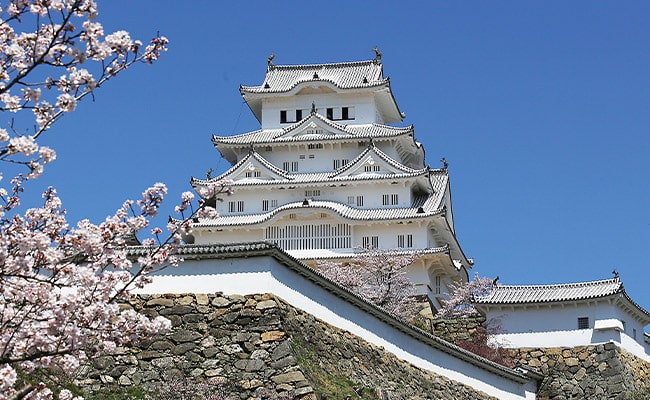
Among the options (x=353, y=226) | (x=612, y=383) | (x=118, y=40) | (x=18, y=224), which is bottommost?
(x=18, y=224)

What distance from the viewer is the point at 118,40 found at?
843 centimetres

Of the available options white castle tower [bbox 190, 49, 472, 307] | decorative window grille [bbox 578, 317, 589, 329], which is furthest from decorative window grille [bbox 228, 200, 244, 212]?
decorative window grille [bbox 578, 317, 589, 329]

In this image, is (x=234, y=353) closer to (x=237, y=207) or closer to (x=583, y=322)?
(x=583, y=322)

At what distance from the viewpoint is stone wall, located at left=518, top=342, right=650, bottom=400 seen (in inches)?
1214

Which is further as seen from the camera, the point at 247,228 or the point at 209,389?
the point at 247,228

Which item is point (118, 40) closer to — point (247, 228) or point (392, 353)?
point (392, 353)

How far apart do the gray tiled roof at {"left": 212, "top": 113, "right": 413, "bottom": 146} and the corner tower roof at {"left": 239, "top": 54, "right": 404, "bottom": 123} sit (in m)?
1.97

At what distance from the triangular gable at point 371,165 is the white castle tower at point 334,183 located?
1.5 inches

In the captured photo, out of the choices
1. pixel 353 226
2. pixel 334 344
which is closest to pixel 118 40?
pixel 334 344

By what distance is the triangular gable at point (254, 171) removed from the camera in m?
43.6

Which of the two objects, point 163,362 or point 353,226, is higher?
point 353,226

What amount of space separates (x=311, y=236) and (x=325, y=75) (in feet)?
32.5

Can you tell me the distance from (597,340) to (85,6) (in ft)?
84.4

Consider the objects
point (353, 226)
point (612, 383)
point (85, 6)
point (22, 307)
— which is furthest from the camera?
point (353, 226)
